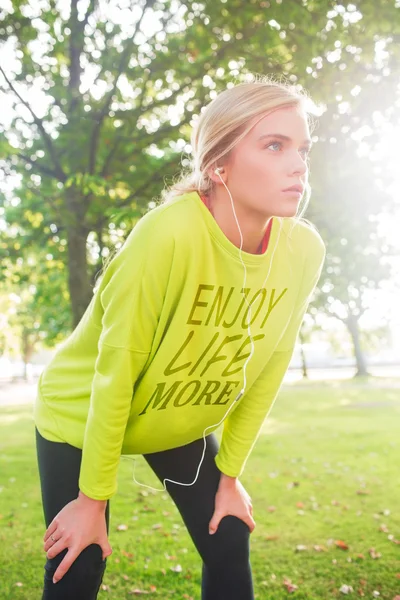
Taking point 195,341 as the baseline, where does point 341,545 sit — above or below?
below

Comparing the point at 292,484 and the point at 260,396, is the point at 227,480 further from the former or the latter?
the point at 292,484

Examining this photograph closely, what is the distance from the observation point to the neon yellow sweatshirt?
78.1 inches

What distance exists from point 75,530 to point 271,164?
4.86ft

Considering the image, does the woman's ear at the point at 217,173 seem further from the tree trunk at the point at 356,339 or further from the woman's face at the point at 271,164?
the tree trunk at the point at 356,339

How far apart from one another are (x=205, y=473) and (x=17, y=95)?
621cm

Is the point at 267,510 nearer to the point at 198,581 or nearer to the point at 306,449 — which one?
the point at 198,581

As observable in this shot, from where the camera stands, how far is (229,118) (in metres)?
2.10

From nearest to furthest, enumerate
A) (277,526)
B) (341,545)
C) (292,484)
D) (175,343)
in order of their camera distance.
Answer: (175,343)
(341,545)
(277,526)
(292,484)

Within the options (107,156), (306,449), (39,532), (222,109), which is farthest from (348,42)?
(306,449)

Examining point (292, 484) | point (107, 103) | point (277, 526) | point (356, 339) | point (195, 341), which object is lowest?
point (356, 339)

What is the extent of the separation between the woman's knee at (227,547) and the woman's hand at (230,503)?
3 cm

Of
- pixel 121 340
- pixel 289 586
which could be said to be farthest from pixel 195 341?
pixel 289 586

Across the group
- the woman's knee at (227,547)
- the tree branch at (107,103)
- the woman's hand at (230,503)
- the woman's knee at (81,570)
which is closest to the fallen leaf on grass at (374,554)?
the woman's hand at (230,503)

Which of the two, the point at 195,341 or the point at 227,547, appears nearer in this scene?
the point at 195,341
